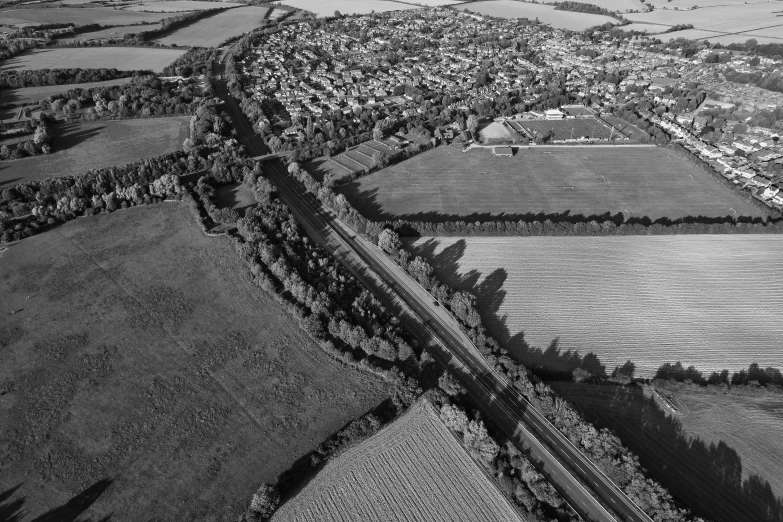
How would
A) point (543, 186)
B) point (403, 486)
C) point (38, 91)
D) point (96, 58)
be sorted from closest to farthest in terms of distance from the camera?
point (403, 486) → point (543, 186) → point (38, 91) → point (96, 58)

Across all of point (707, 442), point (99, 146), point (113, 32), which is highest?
point (113, 32)

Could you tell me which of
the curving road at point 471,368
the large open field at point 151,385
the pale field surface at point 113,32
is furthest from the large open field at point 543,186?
the pale field surface at point 113,32

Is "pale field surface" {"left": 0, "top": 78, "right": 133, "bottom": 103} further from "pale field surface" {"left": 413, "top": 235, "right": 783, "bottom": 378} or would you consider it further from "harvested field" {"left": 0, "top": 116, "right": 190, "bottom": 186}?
"pale field surface" {"left": 413, "top": 235, "right": 783, "bottom": 378}

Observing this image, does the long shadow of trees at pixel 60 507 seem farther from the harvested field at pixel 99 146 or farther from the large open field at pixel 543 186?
the harvested field at pixel 99 146

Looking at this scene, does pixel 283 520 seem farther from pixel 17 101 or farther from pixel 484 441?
pixel 17 101

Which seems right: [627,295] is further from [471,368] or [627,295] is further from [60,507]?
[60,507]

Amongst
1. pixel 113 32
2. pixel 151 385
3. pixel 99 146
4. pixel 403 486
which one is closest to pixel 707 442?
pixel 403 486

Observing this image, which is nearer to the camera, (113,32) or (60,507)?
(60,507)
